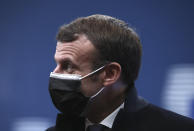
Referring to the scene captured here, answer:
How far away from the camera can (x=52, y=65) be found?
302 centimetres

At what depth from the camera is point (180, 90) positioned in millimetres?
2469

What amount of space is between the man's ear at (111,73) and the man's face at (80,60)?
4cm

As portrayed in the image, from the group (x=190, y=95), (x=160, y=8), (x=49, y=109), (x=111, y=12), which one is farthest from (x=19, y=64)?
(x=190, y=95)

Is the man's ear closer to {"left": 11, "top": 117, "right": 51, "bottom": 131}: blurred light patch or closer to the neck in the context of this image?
the neck

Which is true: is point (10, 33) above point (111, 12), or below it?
below

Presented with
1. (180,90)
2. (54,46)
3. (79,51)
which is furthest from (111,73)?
(54,46)

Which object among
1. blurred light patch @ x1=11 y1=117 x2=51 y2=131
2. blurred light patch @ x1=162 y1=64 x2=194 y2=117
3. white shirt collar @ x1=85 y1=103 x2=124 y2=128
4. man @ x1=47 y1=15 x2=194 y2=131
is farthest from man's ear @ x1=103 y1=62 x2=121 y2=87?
blurred light patch @ x1=11 y1=117 x2=51 y2=131

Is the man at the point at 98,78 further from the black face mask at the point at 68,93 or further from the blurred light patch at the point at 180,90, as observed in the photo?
the blurred light patch at the point at 180,90

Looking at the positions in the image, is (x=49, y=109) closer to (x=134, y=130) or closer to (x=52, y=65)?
(x=52, y=65)

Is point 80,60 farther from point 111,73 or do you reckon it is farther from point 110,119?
point 110,119

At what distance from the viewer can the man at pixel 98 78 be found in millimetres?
1456

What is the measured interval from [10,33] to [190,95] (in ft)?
6.21

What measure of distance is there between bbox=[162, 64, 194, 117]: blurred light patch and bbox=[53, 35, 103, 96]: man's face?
3.79ft

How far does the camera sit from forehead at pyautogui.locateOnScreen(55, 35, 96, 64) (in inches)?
57.2
